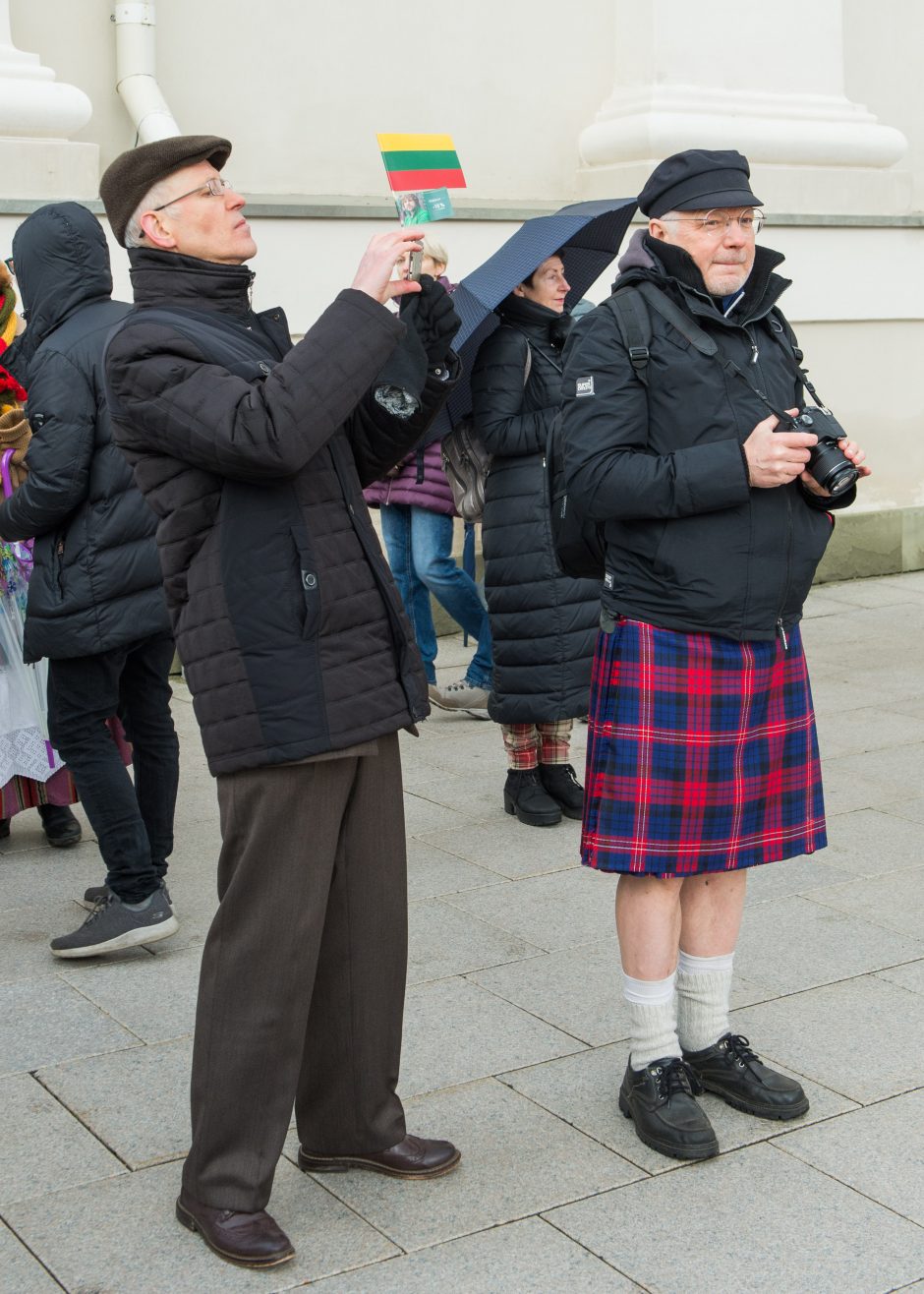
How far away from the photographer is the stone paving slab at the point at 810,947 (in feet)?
13.6

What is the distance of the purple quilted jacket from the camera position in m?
6.75

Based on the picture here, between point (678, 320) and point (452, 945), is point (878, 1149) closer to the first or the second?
point (452, 945)

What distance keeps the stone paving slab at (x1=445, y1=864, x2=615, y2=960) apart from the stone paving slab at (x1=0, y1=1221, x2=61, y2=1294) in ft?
5.74

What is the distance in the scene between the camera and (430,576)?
6824mm

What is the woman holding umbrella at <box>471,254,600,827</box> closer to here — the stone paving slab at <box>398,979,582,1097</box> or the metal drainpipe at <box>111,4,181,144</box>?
the stone paving slab at <box>398,979,582,1097</box>

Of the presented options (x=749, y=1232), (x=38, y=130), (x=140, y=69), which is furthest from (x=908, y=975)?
(x=140, y=69)

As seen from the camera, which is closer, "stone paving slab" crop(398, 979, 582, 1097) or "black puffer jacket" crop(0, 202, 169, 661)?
"stone paving slab" crop(398, 979, 582, 1097)

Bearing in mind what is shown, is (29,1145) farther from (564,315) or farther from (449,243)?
(449,243)

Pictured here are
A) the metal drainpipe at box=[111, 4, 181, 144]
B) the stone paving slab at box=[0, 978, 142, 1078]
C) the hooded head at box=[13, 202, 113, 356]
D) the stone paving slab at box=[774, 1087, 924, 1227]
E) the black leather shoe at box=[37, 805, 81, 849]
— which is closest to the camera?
the stone paving slab at box=[774, 1087, 924, 1227]

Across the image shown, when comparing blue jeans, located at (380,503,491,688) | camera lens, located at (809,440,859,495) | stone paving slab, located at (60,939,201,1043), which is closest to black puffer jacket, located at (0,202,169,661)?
stone paving slab, located at (60,939,201,1043)

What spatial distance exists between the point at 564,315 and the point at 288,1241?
3340mm

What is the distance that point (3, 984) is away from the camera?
4.21m

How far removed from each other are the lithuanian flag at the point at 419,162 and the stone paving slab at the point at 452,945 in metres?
1.97

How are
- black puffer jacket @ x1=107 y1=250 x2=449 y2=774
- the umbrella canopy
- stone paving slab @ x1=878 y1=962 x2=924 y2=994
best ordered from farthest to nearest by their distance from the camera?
the umbrella canopy < stone paving slab @ x1=878 y1=962 x2=924 y2=994 < black puffer jacket @ x1=107 y1=250 x2=449 y2=774
